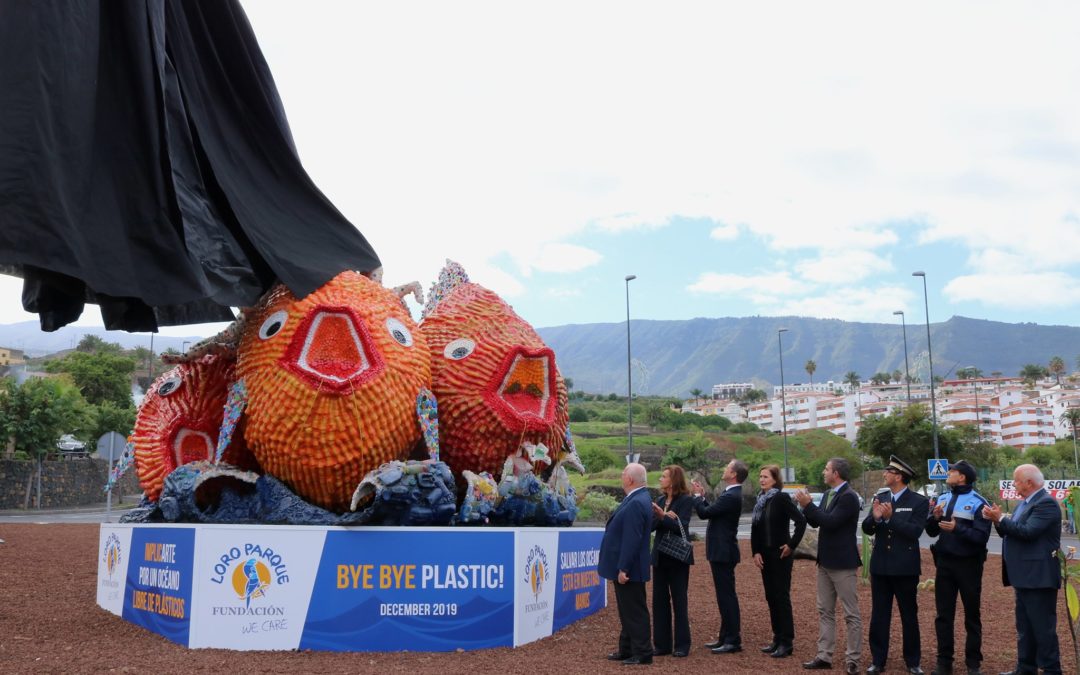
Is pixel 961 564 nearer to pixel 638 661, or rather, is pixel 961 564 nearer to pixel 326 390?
pixel 638 661

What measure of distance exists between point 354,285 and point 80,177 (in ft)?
11.7

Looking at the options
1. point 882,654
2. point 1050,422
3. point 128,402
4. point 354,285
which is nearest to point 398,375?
point 354,285

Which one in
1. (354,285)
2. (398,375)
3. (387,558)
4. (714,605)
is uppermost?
(354,285)

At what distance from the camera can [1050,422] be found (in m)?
124

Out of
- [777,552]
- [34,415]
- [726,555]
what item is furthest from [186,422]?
[34,415]

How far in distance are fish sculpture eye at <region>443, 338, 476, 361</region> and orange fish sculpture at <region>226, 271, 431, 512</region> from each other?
32.1 inches

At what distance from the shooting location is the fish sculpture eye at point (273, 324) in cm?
928

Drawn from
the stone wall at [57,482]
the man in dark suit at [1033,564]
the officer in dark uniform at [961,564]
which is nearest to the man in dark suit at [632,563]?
the officer in dark uniform at [961,564]

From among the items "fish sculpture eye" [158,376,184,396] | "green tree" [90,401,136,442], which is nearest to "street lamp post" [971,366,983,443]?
"green tree" [90,401,136,442]

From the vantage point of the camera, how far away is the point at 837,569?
313 inches

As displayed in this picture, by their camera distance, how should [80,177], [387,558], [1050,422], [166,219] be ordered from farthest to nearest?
[1050,422] < [387,558] < [166,219] < [80,177]

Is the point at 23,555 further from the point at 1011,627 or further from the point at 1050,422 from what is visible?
the point at 1050,422

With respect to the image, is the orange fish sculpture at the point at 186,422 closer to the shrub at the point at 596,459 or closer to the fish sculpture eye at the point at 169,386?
the fish sculpture eye at the point at 169,386

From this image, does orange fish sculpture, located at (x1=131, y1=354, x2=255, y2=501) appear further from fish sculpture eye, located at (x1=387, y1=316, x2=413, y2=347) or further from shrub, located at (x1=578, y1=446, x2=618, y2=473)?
shrub, located at (x1=578, y1=446, x2=618, y2=473)
